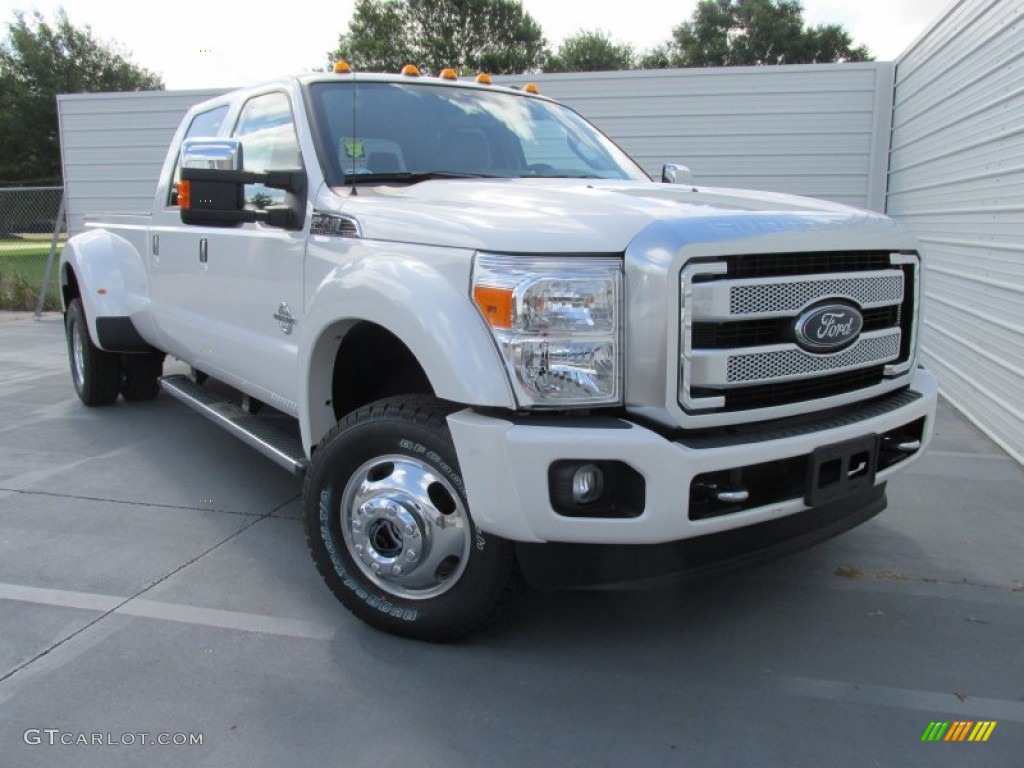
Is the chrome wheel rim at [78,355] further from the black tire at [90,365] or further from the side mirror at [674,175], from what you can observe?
the side mirror at [674,175]

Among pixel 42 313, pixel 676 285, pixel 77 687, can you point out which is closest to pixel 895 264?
pixel 676 285

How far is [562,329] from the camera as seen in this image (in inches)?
100

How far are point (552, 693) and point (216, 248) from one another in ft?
9.26

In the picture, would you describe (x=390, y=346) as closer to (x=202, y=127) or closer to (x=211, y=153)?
(x=211, y=153)

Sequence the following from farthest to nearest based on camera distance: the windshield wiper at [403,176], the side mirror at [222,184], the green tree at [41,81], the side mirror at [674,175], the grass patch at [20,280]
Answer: the green tree at [41,81]
the grass patch at [20,280]
the side mirror at [674,175]
the windshield wiper at [403,176]
the side mirror at [222,184]

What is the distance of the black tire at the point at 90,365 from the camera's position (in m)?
6.47

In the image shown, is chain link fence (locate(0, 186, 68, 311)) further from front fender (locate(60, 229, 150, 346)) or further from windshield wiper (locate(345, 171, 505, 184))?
windshield wiper (locate(345, 171, 505, 184))

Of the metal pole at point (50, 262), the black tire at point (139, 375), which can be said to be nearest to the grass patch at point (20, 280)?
the metal pole at point (50, 262)

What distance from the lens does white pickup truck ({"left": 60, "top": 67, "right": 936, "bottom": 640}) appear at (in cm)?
254

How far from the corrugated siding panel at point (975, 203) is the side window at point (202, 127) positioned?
197 inches

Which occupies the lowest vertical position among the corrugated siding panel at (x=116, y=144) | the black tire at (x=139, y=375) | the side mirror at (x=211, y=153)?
the black tire at (x=139, y=375)

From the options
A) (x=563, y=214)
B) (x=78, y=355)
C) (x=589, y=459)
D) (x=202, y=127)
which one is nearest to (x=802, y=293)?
(x=563, y=214)

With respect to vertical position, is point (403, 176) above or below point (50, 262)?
above

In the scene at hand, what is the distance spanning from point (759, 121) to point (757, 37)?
4237cm
